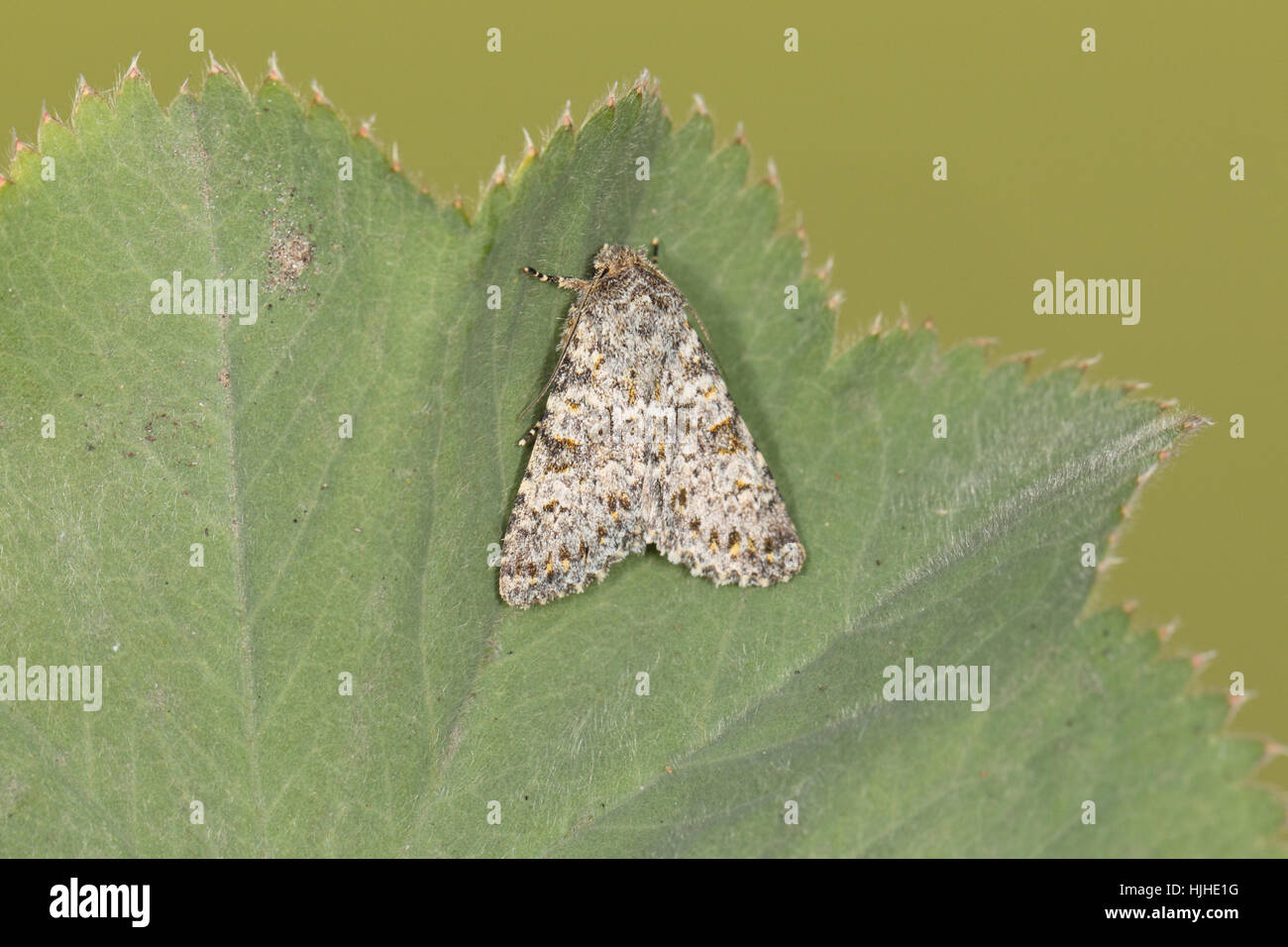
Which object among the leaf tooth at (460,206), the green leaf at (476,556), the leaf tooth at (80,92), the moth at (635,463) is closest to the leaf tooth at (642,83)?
the green leaf at (476,556)

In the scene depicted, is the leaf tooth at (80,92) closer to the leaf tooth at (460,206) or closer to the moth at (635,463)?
the leaf tooth at (460,206)

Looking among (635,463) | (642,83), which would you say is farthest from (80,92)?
(635,463)

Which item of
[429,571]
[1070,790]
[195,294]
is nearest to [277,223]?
[195,294]

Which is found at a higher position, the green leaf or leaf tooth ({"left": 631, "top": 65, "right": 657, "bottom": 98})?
leaf tooth ({"left": 631, "top": 65, "right": 657, "bottom": 98})

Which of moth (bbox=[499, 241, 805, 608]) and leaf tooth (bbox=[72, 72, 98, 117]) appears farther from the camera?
moth (bbox=[499, 241, 805, 608])

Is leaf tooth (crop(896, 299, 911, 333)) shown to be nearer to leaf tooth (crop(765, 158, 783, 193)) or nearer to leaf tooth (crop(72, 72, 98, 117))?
leaf tooth (crop(765, 158, 783, 193))

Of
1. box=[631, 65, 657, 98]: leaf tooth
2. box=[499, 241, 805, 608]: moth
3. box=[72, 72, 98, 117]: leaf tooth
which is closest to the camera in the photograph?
box=[72, 72, 98, 117]: leaf tooth

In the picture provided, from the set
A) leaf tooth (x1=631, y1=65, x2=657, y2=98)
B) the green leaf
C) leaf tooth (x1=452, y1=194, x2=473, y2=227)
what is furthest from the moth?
leaf tooth (x1=631, y1=65, x2=657, y2=98)

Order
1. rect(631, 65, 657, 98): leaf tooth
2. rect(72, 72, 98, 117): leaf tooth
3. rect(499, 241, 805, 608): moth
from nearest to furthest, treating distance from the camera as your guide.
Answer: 1. rect(72, 72, 98, 117): leaf tooth
2. rect(631, 65, 657, 98): leaf tooth
3. rect(499, 241, 805, 608): moth
